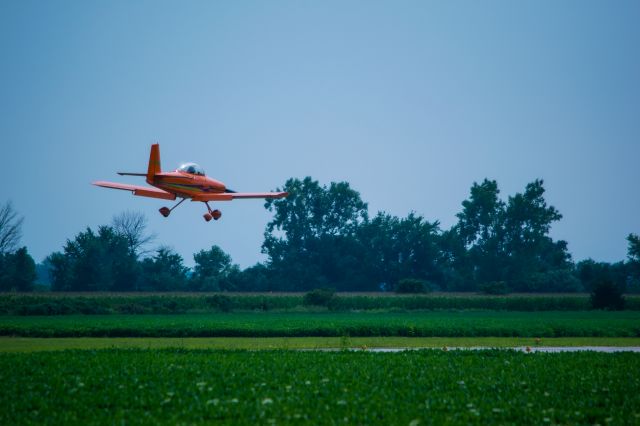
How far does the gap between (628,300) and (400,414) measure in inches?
2808

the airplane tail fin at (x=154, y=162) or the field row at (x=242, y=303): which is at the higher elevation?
the airplane tail fin at (x=154, y=162)

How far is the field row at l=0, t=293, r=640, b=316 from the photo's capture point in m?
69.1

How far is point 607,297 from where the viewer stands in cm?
7975

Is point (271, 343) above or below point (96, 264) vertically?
below

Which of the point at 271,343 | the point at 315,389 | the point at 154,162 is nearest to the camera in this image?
the point at 315,389

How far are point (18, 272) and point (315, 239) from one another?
4213 centimetres

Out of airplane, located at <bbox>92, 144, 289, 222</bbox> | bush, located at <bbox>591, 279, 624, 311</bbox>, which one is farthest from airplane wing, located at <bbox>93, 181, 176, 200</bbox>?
bush, located at <bbox>591, 279, 624, 311</bbox>

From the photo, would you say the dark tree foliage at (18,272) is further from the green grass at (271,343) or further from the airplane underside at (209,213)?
the airplane underside at (209,213)

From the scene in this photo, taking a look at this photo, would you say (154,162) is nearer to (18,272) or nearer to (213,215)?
(213,215)

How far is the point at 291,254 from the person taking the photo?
11625cm

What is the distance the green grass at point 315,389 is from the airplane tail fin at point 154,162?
873 cm

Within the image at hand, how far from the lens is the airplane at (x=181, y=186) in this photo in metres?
33.9

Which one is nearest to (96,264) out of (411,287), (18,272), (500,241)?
(18,272)

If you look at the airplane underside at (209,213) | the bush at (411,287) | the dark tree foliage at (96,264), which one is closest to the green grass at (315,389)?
the airplane underside at (209,213)
